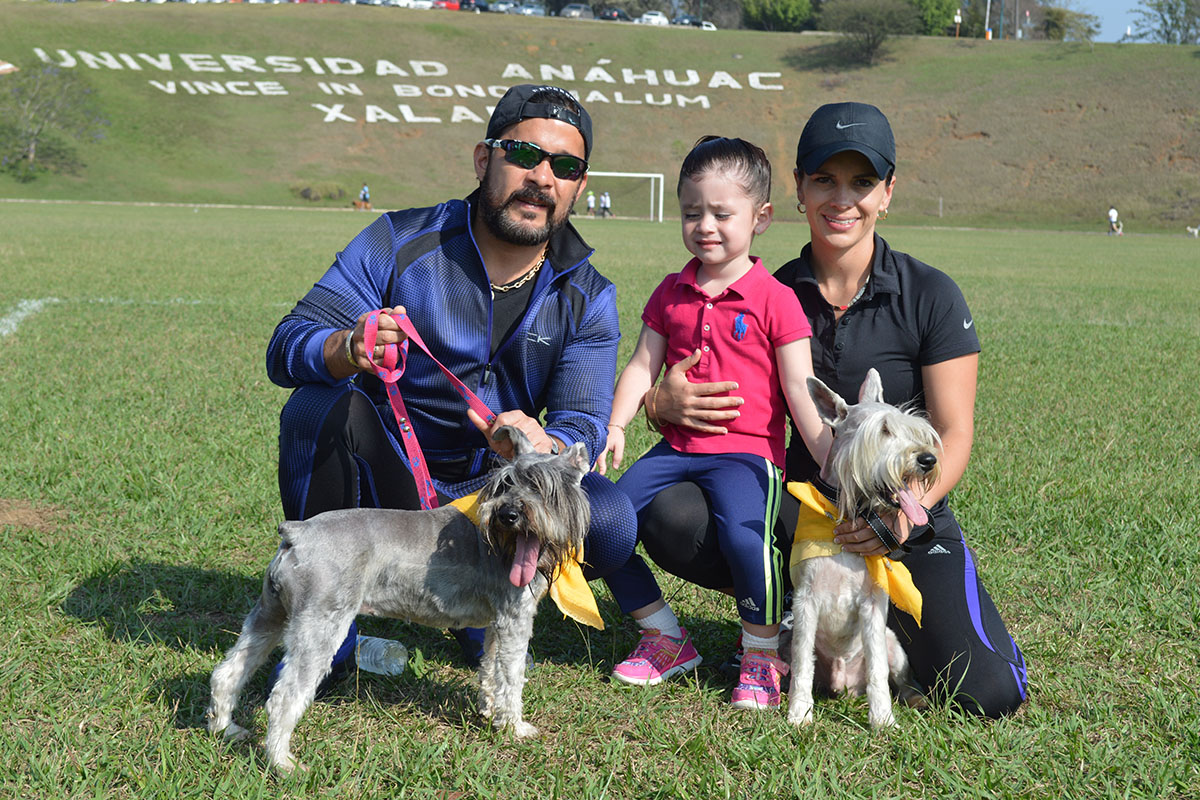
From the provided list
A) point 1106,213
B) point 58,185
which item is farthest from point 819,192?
point 1106,213

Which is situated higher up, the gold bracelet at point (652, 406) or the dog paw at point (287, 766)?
the gold bracelet at point (652, 406)

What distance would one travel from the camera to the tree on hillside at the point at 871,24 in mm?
92188

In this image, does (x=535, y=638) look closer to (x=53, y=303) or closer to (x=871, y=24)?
(x=53, y=303)

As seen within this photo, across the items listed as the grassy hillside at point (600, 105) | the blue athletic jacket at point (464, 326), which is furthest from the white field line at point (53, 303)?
the grassy hillside at point (600, 105)

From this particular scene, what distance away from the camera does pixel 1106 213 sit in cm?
6359

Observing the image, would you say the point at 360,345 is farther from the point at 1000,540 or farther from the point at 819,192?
the point at 1000,540

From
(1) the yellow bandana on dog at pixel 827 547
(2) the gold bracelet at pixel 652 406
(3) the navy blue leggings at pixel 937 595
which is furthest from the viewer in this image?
(2) the gold bracelet at pixel 652 406

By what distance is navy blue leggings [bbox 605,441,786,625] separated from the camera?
4.06m

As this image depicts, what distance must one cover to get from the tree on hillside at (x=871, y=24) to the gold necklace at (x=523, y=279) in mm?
95787

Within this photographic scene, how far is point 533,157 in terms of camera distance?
4.29 meters

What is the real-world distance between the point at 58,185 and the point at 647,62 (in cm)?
5278

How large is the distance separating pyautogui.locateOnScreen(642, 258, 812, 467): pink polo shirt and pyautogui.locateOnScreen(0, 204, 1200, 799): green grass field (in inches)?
43.2

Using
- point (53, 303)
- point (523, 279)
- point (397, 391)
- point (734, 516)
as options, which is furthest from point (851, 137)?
point (53, 303)

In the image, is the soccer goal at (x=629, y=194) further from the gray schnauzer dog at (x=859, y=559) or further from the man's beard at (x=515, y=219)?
the gray schnauzer dog at (x=859, y=559)
